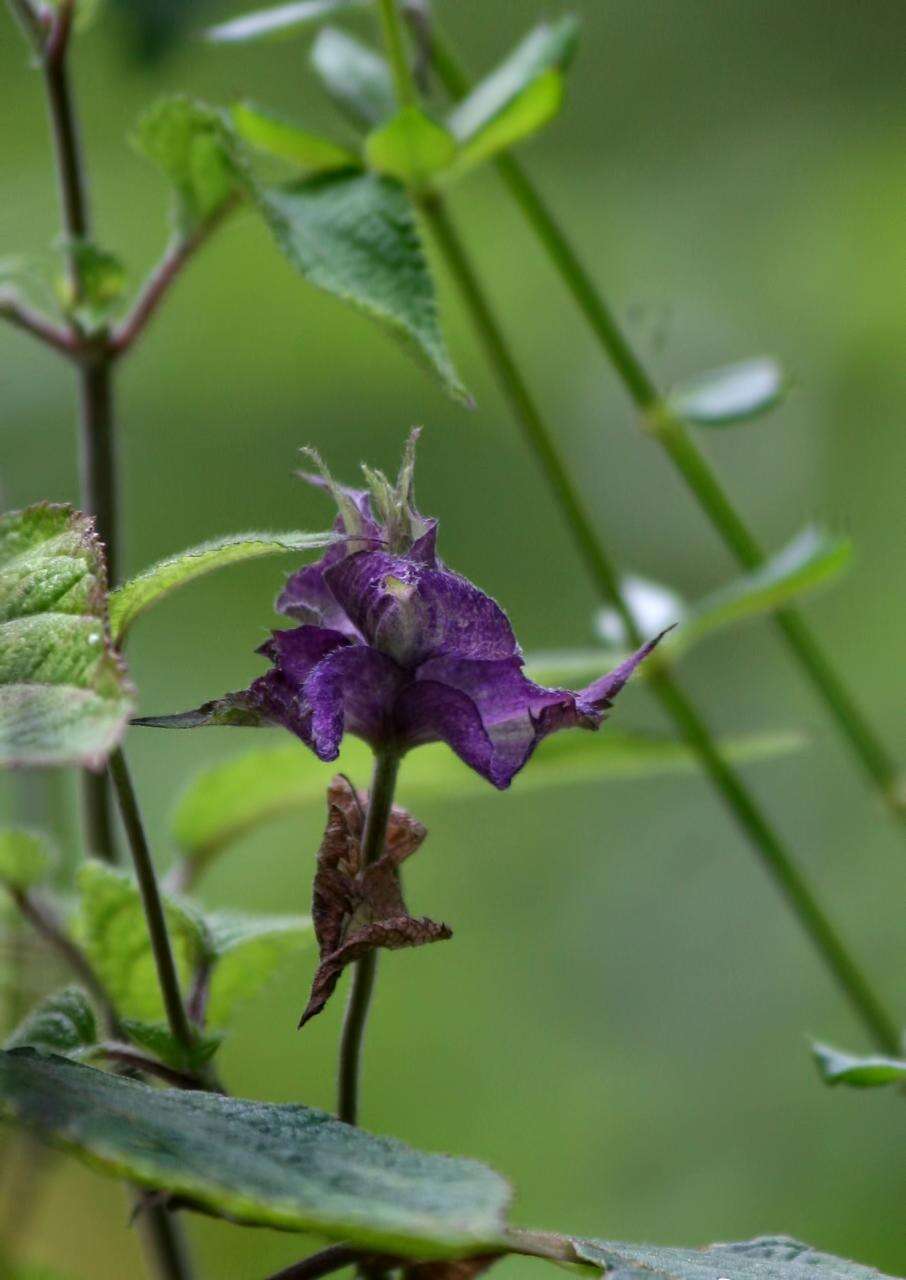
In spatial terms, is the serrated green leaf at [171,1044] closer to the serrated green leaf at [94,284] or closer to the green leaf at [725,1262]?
the green leaf at [725,1262]

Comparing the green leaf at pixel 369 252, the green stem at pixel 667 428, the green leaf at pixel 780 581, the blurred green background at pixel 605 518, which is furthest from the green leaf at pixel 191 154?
the blurred green background at pixel 605 518

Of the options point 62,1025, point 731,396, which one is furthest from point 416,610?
point 731,396

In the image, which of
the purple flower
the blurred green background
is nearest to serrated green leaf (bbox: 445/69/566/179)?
the purple flower

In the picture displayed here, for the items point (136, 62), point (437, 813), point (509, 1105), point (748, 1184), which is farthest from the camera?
point (437, 813)

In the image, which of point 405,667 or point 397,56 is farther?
point 397,56

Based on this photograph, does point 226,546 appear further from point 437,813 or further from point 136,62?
point 437,813

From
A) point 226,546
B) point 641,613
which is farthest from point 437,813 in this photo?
point 226,546

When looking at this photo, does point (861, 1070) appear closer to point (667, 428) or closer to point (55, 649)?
point (55, 649)
